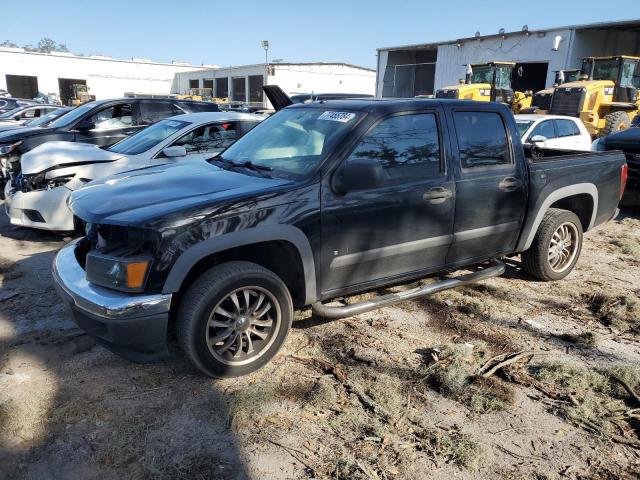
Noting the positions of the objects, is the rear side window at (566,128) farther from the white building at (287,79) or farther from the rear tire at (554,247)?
the white building at (287,79)

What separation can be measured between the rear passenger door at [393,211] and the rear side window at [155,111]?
6186 millimetres

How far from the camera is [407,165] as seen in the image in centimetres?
381

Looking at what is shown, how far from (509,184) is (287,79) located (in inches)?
1736

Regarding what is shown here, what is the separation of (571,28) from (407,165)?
1041 inches

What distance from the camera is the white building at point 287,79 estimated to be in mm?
45688

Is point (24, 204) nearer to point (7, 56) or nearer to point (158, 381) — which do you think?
point (158, 381)

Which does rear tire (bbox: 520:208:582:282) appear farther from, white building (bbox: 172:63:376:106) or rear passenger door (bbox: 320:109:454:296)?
white building (bbox: 172:63:376:106)

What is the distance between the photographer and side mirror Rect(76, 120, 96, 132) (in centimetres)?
835

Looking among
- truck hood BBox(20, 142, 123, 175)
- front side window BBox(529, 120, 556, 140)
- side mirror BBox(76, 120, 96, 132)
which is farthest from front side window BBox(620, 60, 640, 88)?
truck hood BBox(20, 142, 123, 175)

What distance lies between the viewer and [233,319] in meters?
3.23

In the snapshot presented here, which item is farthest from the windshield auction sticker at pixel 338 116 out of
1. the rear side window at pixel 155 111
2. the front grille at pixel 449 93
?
the front grille at pixel 449 93

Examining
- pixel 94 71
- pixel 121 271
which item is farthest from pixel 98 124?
pixel 94 71

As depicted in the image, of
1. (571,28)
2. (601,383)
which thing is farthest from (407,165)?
(571,28)

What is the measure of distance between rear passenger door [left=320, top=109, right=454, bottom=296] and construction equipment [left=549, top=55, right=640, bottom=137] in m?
12.8
